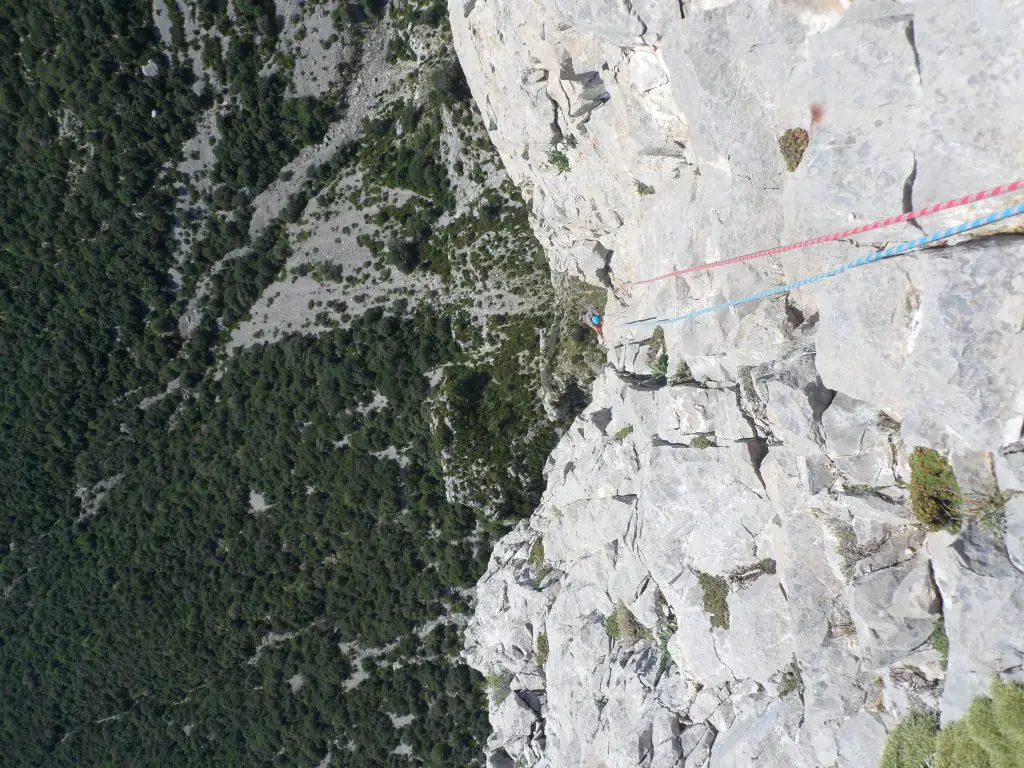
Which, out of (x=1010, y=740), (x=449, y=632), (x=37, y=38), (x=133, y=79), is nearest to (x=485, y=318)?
(x=449, y=632)

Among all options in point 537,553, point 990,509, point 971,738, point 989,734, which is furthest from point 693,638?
point 537,553

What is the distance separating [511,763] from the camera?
2619cm

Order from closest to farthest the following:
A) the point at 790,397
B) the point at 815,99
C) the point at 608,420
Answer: the point at 815,99
the point at 790,397
the point at 608,420

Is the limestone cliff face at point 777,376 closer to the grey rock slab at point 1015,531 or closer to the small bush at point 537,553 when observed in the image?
the grey rock slab at point 1015,531

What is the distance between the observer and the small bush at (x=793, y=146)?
39.9ft

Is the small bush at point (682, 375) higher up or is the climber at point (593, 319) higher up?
the climber at point (593, 319)

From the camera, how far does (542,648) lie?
24547mm

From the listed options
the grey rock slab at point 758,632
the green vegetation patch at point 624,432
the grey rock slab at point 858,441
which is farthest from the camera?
the green vegetation patch at point 624,432

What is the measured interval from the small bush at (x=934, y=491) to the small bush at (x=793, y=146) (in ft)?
19.9

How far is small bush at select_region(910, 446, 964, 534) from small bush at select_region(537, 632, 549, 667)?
16.7 m

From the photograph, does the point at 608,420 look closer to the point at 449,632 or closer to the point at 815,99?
the point at 815,99

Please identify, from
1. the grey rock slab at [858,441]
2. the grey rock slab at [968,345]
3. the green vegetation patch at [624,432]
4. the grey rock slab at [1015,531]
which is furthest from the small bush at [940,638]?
the green vegetation patch at [624,432]

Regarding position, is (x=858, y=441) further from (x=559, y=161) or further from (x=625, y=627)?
(x=559, y=161)

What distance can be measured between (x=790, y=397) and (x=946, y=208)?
4462mm
